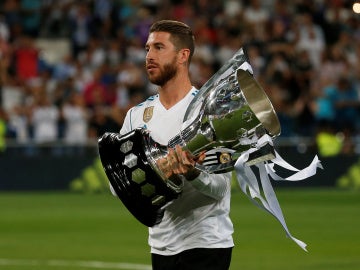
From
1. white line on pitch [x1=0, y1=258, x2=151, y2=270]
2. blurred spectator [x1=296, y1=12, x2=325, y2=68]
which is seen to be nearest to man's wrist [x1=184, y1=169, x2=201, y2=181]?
white line on pitch [x1=0, y1=258, x2=151, y2=270]

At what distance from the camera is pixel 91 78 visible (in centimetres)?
2205

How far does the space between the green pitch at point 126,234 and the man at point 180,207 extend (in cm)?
502

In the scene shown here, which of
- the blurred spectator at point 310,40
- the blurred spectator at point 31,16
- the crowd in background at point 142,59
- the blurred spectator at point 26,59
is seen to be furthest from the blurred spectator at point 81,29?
the blurred spectator at point 310,40

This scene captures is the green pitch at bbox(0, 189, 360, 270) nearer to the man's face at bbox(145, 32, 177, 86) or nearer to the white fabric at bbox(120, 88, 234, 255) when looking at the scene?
the white fabric at bbox(120, 88, 234, 255)

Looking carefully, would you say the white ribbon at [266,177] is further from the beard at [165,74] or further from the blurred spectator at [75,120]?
the blurred spectator at [75,120]

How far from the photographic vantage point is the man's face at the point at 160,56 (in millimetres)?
5844

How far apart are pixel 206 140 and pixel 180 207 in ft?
2.70

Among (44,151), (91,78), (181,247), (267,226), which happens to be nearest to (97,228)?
(267,226)

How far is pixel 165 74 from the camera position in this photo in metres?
5.89

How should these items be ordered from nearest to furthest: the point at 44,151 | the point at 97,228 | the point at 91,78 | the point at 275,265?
1. the point at 275,265
2. the point at 97,228
3. the point at 44,151
4. the point at 91,78

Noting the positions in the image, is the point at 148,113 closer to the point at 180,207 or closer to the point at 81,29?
the point at 180,207

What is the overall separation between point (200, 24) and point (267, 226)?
926cm

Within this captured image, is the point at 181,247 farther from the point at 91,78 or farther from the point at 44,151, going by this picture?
the point at 91,78

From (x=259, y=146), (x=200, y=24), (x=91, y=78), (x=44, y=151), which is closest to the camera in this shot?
(x=259, y=146)
